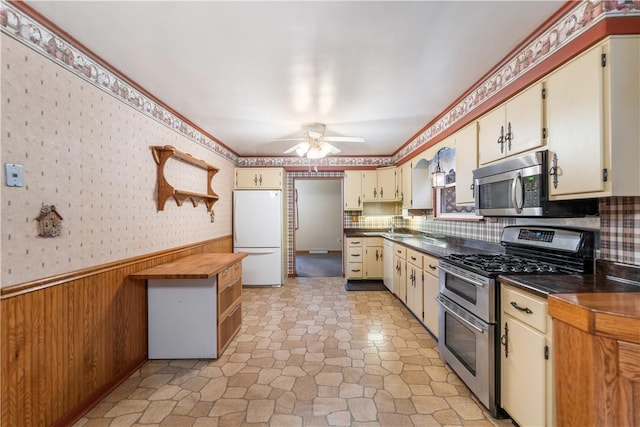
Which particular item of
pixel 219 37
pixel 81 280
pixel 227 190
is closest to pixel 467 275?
pixel 219 37

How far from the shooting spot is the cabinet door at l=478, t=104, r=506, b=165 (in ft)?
6.71

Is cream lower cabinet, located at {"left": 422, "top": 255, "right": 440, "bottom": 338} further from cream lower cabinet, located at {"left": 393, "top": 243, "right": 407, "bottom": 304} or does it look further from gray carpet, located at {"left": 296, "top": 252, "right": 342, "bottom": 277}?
Answer: gray carpet, located at {"left": 296, "top": 252, "right": 342, "bottom": 277}

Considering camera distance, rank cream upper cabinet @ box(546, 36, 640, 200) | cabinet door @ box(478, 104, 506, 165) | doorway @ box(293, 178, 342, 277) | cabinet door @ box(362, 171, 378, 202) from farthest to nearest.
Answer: doorway @ box(293, 178, 342, 277) < cabinet door @ box(362, 171, 378, 202) < cabinet door @ box(478, 104, 506, 165) < cream upper cabinet @ box(546, 36, 640, 200)

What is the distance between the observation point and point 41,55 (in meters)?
1.54

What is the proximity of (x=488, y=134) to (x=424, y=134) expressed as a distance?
149 centimetres

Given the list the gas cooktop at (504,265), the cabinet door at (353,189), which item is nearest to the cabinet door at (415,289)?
the gas cooktop at (504,265)

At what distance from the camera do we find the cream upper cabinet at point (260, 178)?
4836 millimetres

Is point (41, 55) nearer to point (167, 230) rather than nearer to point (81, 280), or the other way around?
point (81, 280)

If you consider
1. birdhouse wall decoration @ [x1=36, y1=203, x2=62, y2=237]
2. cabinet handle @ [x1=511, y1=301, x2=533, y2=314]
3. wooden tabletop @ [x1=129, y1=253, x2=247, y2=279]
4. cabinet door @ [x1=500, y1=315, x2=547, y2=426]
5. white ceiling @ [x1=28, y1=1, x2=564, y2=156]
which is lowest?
cabinet door @ [x1=500, y1=315, x2=547, y2=426]

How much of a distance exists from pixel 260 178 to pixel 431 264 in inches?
130

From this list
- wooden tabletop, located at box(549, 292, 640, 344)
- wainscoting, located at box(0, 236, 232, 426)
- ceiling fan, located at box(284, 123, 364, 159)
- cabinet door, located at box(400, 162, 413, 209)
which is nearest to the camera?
wooden tabletop, located at box(549, 292, 640, 344)

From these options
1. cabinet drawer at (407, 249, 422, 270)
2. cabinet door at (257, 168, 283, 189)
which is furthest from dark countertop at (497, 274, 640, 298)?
cabinet door at (257, 168, 283, 189)

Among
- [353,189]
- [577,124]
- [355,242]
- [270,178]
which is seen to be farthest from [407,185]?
[577,124]

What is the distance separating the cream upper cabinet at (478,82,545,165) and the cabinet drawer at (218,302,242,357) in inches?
110
